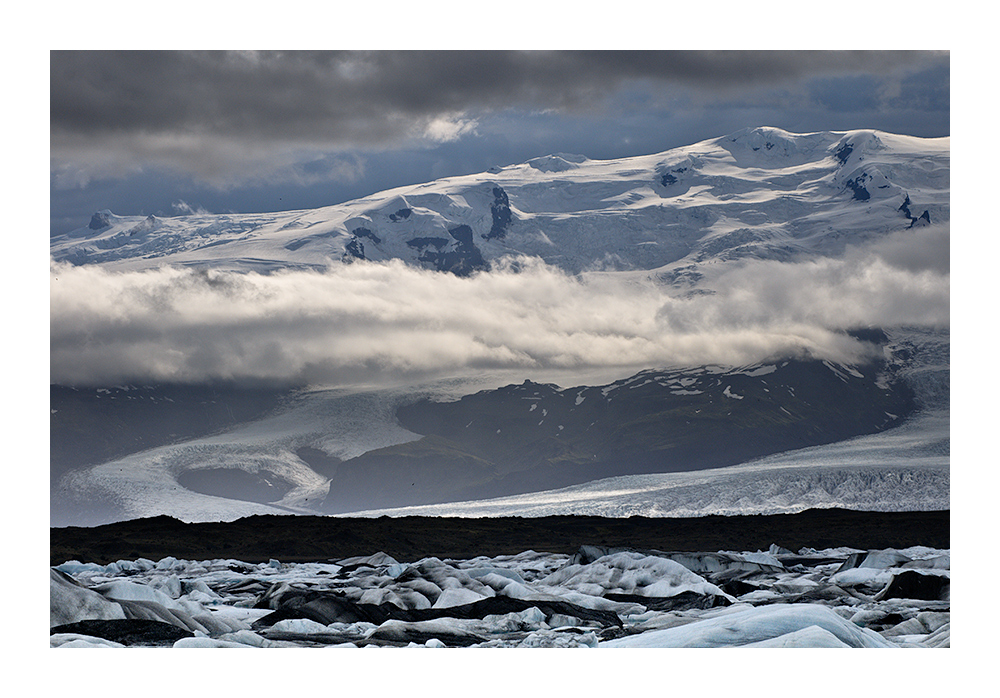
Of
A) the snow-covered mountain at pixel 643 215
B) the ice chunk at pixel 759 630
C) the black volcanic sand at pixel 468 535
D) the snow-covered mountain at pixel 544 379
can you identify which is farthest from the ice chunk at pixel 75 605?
the snow-covered mountain at pixel 643 215

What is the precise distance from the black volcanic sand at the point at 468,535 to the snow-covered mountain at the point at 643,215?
2850 inches

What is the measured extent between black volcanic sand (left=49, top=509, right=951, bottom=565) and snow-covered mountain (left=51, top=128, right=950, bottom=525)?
125 feet

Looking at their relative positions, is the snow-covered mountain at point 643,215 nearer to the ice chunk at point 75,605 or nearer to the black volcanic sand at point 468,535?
the black volcanic sand at point 468,535

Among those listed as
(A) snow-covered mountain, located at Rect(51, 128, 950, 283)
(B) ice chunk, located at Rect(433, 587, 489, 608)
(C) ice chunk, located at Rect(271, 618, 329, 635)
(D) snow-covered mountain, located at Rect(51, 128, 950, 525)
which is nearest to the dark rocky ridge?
(D) snow-covered mountain, located at Rect(51, 128, 950, 525)

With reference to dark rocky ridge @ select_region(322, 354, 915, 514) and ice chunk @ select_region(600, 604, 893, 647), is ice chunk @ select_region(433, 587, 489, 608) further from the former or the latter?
dark rocky ridge @ select_region(322, 354, 915, 514)

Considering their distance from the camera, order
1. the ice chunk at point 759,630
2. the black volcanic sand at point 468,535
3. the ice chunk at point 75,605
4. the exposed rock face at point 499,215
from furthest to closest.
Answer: the exposed rock face at point 499,215 → the black volcanic sand at point 468,535 → the ice chunk at point 75,605 → the ice chunk at point 759,630

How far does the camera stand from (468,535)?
5944 centimetres

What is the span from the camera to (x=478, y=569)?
24.9 metres

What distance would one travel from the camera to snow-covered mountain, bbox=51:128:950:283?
140 metres

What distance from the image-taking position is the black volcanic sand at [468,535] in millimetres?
48219

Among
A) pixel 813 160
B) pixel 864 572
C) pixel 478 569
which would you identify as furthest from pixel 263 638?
pixel 813 160

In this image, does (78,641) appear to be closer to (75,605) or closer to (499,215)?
(75,605)

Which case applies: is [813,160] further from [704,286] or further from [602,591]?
[602,591]

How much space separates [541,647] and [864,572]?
16.5m
